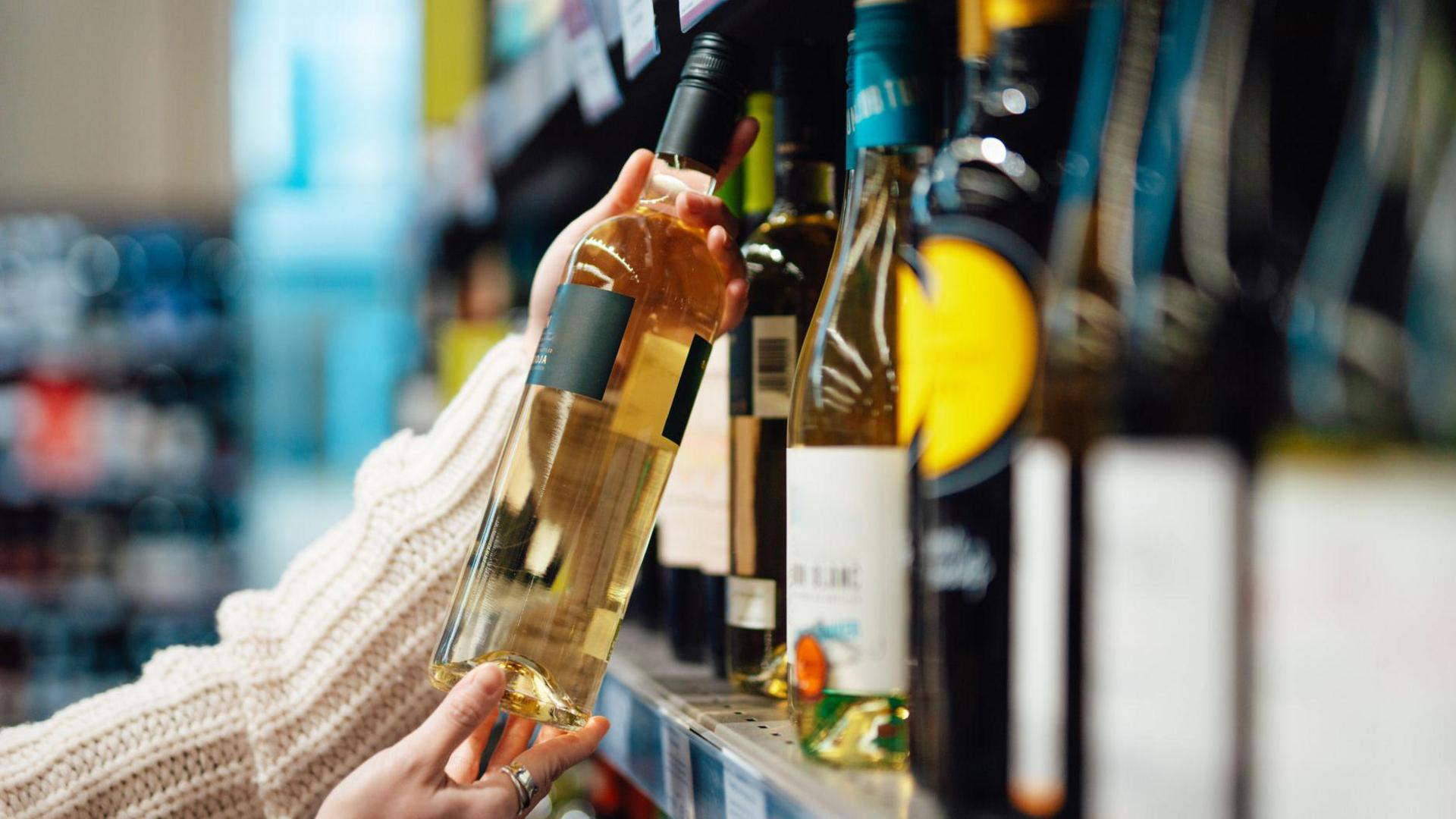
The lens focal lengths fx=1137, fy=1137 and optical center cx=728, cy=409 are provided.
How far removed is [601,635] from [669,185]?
30cm

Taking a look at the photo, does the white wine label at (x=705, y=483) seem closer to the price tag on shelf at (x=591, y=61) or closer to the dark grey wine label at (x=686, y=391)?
the dark grey wine label at (x=686, y=391)

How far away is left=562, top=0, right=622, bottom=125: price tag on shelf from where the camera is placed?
1.02 metres

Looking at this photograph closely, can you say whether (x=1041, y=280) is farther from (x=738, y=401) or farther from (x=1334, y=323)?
(x=738, y=401)

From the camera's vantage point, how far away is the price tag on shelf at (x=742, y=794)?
0.58 meters

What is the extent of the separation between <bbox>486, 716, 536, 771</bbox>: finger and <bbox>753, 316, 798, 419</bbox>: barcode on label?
28 cm

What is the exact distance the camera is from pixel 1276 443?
385 mm

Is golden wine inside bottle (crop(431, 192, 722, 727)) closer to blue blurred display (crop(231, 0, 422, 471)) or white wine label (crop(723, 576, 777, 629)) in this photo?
white wine label (crop(723, 576, 777, 629))

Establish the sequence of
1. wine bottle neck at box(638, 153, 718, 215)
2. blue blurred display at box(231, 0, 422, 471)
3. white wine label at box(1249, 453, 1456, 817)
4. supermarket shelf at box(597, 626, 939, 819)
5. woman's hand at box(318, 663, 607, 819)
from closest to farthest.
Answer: white wine label at box(1249, 453, 1456, 817) → supermarket shelf at box(597, 626, 939, 819) → woman's hand at box(318, 663, 607, 819) → wine bottle neck at box(638, 153, 718, 215) → blue blurred display at box(231, 0, 422, 471)

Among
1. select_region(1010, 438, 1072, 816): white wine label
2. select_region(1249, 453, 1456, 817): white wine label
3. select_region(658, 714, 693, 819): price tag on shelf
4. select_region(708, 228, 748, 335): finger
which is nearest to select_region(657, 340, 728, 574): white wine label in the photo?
select_region(708, 228, 748, 335): finger

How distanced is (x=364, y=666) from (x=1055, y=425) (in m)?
0.63

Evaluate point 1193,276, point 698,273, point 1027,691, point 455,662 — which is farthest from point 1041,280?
point 455,662

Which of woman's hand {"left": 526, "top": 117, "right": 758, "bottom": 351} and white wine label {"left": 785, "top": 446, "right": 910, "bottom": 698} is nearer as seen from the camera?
white wine label {"left": 785, "top": 446, "right": 910, "bottom": 698}

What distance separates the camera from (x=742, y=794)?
0.61 meters

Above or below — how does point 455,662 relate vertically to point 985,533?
below
